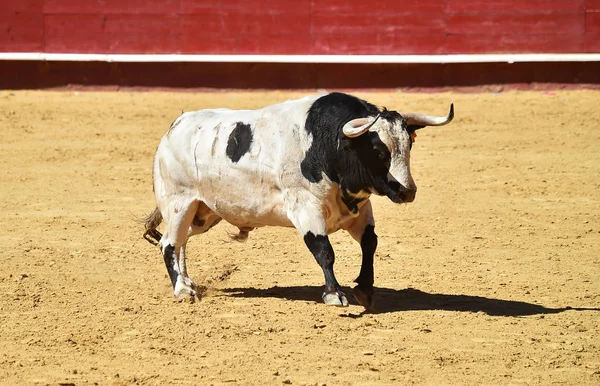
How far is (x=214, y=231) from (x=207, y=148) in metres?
1.98

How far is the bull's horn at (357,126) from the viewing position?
520 centimetres

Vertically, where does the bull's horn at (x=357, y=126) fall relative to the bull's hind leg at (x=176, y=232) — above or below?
above

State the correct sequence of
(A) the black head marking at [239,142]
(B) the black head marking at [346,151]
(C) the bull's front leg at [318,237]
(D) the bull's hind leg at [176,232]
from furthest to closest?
1. (D) the bull's hind leg at [176,232]
2. (A) the black head marking at [239,142]
3. (C) the bull's front leg at [318,237]
4. (B) the black head marking at [346,151]

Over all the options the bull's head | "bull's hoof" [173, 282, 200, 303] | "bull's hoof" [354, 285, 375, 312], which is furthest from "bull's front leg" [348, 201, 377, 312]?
"bull's hoof" [173, 282, 200, 303]

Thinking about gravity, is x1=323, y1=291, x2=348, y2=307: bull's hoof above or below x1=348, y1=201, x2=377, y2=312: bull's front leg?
below

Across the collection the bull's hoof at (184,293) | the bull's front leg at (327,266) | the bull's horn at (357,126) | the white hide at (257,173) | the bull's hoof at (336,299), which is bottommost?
the bull's hoof at (184,293)

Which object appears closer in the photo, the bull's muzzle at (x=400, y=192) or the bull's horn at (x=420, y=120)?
the bull's muzzle at (x=400, y=192)

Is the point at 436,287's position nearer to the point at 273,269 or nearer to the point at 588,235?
the point at 273,269

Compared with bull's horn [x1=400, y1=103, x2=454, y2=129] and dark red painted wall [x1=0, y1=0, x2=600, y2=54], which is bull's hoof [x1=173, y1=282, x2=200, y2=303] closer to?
bull's horn [x1=400, y1=103, x2=454, y2=129]

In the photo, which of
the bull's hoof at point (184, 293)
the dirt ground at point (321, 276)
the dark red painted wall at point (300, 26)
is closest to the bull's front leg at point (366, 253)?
the dirt ground at point (321, 276)

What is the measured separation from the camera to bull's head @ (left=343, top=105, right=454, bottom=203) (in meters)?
5.24

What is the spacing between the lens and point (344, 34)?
43.1ft

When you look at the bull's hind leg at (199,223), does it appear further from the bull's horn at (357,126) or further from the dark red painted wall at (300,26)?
the dark red painted wall at (300,26)

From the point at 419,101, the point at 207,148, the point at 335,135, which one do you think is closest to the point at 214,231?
the point at 207,148
